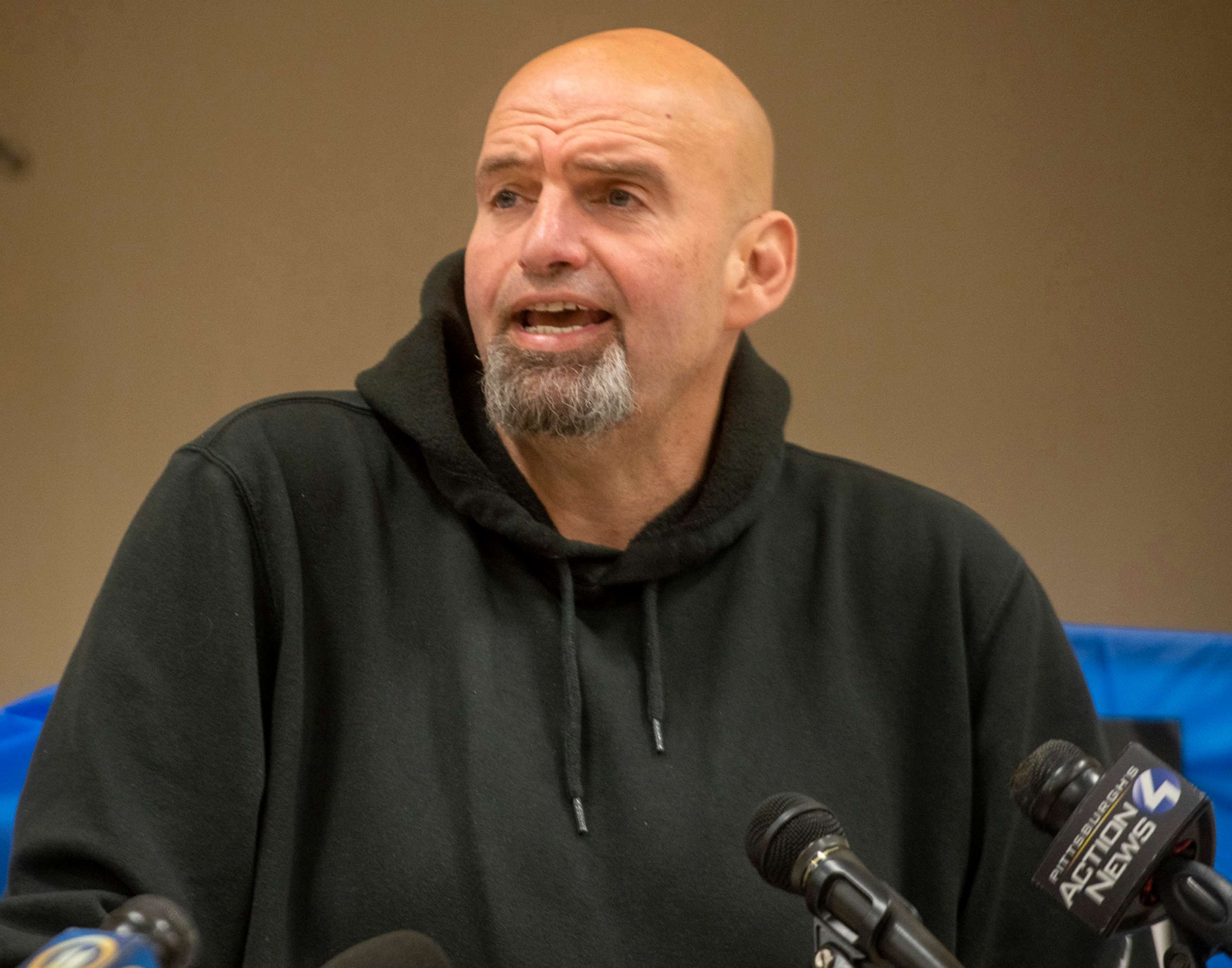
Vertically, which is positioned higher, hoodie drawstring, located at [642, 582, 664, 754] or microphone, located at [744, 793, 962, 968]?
microphone, located at [744, 793, 962, 968]

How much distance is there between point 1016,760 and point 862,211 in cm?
169

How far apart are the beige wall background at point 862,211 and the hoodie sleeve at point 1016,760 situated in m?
1.41

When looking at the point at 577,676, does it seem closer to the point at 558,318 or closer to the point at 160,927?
the point at 558,318

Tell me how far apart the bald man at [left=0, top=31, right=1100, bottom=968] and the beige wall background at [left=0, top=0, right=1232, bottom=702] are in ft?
4.44

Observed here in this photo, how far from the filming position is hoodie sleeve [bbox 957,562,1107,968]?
56.9 inches

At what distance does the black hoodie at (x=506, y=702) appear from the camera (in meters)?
1.21

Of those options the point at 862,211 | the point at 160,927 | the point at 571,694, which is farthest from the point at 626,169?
the point at 862,211

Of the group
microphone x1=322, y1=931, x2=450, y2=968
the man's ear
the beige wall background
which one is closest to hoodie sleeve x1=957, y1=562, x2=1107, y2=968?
the man's ear

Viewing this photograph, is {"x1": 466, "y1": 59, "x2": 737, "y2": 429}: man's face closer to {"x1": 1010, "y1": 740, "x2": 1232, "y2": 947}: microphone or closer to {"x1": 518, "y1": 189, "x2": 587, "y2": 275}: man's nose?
{"x1": 518, "y1": 189, "x2": 587, "y2": 275}: man's nose

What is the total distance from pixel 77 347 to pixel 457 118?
0.96 meters

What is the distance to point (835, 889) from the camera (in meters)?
0.77

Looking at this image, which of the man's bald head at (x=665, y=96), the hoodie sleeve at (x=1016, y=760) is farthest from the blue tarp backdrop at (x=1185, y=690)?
the man's bald head at (x=665, y=96)

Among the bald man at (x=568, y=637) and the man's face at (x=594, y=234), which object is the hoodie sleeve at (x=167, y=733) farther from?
the man's face at (x=594, y=234)

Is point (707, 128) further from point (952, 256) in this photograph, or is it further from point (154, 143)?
point (154, 143)
